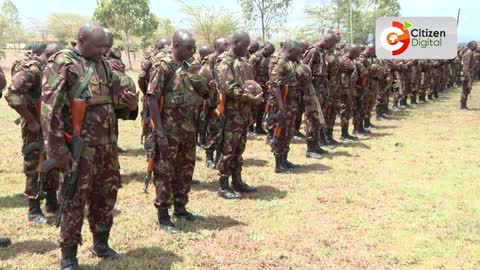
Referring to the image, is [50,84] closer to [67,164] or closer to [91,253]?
[67,164]

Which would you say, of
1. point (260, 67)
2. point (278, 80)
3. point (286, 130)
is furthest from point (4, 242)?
point (260, 67)

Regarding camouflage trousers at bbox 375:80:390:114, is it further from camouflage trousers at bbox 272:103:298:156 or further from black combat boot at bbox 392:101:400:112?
camouflage trousers at bbox 272:103:298:156

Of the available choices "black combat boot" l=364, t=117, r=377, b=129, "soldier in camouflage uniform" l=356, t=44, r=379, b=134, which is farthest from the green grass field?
"black combat boot" l=364, t=117, r=377, b=129

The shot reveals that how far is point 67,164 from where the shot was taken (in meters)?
3.59

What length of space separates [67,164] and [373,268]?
2782mm

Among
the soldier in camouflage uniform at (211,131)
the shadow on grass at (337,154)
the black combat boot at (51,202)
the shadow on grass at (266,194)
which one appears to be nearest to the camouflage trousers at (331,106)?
the shadow on grass at (337,154)

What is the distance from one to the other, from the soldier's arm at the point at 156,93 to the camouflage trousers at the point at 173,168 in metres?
0.22

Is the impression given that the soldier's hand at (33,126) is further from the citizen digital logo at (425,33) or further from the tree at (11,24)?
the tree at (11,24)

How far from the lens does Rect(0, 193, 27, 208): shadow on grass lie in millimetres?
6055

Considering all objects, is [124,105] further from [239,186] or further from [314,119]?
[314,119]

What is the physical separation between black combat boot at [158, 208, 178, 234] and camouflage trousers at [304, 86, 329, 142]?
4.06 metres

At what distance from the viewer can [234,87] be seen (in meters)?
5.91

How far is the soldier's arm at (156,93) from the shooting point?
15.5 feet
